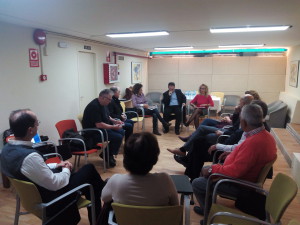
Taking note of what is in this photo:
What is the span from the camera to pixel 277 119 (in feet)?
20.5

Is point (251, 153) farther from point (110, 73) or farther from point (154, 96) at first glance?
point (154, 96)

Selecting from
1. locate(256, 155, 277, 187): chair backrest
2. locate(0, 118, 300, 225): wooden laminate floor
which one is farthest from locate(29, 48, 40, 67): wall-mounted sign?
locate(256, 155, 277, 187): chair backrest

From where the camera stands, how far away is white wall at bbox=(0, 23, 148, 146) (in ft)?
11.1

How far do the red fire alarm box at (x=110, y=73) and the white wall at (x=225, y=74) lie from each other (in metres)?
3.05

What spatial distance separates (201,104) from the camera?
606 centimetres

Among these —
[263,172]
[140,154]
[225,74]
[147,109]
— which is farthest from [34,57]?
[225,74]

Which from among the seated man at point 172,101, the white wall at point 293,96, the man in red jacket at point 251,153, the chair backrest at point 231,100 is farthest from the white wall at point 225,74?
the man in red jacket at point 251,153

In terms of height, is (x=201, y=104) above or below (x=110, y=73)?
below

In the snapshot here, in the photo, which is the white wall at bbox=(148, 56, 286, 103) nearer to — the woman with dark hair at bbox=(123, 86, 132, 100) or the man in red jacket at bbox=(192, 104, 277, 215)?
the woman with dark hair at bbox=(123, 86, 132, 100)

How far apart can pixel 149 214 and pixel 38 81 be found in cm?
342

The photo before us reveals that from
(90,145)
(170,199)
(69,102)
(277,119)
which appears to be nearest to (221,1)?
(170,199)

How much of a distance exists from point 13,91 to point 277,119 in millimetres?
6043

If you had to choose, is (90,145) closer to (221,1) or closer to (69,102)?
(69,102)

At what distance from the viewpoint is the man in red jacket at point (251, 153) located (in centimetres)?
198
